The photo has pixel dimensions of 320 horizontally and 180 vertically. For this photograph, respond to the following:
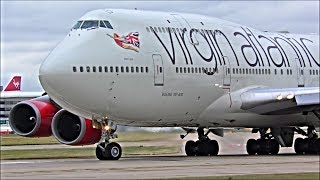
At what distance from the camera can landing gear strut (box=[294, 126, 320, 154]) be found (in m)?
36.8

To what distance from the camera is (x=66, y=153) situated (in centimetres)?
3819

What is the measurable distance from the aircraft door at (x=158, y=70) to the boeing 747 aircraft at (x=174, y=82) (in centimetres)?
4

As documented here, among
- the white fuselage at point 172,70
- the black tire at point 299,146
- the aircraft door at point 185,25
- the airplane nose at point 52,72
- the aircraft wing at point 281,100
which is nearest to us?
the airplane nose at point 52,72

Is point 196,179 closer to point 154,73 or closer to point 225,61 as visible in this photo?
point 154,73

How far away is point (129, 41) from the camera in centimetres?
3123

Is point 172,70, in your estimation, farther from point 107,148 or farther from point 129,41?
point 107,148

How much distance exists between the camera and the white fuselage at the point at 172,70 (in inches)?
1190

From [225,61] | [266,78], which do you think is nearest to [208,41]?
[225,61]

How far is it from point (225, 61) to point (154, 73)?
13.5 ft

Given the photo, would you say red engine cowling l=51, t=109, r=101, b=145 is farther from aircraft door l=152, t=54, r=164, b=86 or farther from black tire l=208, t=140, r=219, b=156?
black tire l=208, t=140, r=219, b=156

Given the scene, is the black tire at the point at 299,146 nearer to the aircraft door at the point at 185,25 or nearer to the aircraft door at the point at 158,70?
the aircraft door at the point at 185,25

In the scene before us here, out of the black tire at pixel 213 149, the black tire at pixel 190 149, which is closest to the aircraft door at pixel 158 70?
the black tire at pixel 190 149

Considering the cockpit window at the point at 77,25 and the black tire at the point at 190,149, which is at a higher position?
the cockpit window at the point at 77,25

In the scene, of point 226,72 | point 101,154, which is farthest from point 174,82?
point 101,154
